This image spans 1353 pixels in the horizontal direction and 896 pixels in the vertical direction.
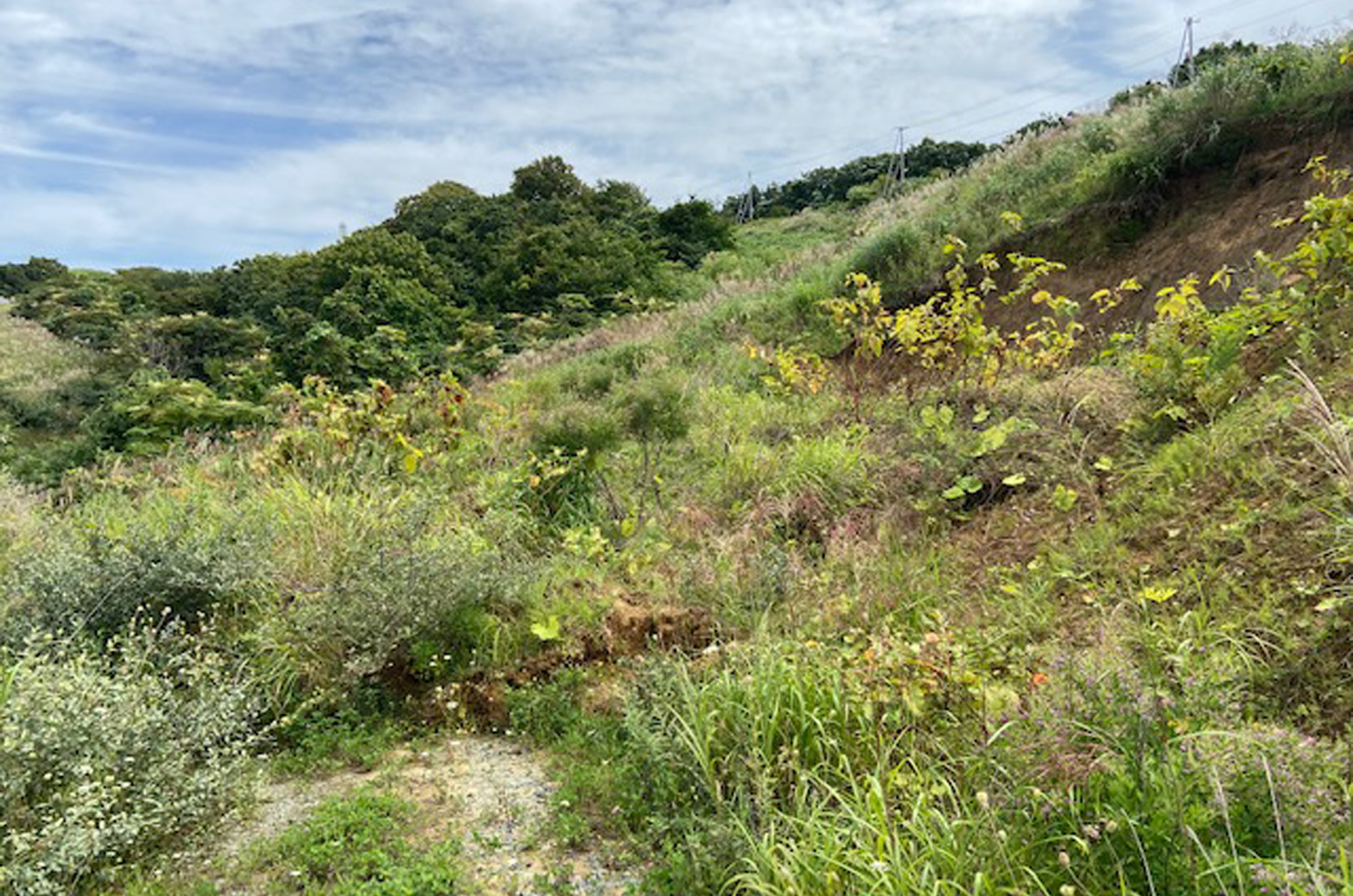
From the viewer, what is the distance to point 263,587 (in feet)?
14.1

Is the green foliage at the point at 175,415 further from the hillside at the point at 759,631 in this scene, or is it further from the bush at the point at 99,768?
the bush at the point at 99,768

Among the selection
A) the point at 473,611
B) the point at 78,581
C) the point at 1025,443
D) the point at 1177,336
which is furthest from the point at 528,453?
the point at 1177,336

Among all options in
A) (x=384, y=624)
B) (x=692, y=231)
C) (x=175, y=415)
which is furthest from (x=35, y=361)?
(x=384, y=624)

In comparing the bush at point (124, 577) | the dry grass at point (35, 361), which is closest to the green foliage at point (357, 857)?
the bush at point (124, 577)

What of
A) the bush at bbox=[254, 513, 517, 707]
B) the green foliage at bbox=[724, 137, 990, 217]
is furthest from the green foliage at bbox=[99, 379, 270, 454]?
the green foliage at bbox=[724, 137, 990, 217]

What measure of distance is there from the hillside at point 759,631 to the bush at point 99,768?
0.02 metres

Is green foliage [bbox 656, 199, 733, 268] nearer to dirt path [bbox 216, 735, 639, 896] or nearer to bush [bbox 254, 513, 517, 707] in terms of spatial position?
bush [bbox 254, 513, 517, 707]

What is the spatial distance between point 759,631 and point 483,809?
130cm

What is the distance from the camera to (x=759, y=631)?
343 cm

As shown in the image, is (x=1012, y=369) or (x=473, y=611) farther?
(x=1012, y=369)

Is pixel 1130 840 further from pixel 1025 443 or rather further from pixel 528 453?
pixel 528 453

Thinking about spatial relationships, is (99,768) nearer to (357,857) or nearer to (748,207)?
(357,857)

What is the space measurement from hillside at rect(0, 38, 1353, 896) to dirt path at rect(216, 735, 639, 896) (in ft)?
0.05

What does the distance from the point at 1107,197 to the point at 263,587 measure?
9.00m
